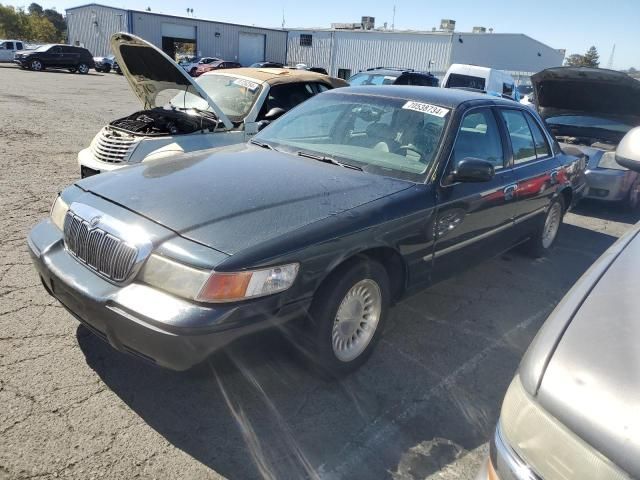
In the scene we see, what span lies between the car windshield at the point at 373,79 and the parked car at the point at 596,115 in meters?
7.90

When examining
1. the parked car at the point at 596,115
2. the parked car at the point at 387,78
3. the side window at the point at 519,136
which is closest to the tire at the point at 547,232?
the side window at the point at 519,136

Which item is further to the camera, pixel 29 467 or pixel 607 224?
pixel 607 224

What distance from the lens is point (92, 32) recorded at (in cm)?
4588

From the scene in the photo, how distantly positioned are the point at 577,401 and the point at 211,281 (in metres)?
1.49

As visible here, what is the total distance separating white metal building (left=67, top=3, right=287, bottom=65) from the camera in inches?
1743

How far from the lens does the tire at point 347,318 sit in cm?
262

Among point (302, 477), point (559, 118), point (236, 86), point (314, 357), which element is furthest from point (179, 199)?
point (559, 118)

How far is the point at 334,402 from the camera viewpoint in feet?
9.01

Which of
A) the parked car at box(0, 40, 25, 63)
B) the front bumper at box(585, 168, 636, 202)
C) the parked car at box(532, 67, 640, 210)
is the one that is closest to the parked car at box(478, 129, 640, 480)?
the parked car at box(532, 67, 640, 210)

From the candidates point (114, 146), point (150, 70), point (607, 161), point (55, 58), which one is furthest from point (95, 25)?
point (607, 161)

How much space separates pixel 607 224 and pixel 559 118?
223cm

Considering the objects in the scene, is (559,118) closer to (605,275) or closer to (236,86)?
(236,86)

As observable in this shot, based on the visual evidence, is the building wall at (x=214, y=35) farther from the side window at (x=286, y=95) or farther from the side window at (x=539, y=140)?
the side window at (x=539, y=140)

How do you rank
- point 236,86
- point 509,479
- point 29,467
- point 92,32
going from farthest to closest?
point 92,32
point 236,86
point 29,467
point 509,479
